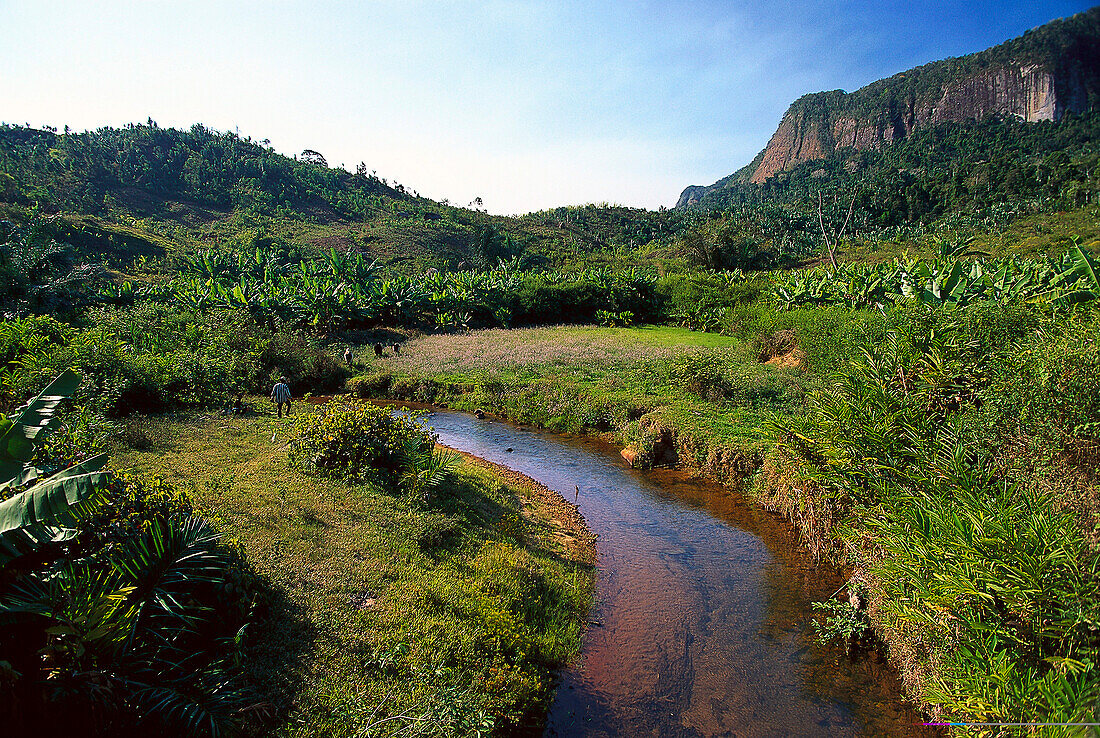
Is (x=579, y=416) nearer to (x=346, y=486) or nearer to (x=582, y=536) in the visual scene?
(x=582, y=536)

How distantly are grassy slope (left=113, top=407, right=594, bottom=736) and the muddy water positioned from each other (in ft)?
1.73

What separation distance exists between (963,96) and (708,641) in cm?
19122

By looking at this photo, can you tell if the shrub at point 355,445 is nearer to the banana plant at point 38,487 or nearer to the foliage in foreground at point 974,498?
the banana plant at point 38,487

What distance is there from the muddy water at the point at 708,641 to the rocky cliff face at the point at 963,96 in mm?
127356

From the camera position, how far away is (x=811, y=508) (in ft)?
28.4

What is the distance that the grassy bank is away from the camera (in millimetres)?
4316

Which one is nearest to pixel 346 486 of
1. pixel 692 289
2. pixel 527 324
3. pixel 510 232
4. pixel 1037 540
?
pixel 1037 540

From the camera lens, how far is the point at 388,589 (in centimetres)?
618

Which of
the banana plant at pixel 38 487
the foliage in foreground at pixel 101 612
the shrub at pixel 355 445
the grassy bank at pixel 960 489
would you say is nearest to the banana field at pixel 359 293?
the shrub at pixel 355 445

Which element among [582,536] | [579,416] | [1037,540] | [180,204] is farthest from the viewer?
[180,204]

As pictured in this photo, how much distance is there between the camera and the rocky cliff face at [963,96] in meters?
120

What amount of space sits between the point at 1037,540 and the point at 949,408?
10.2 ft

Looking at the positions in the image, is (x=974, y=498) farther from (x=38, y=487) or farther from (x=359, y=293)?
(x=359, y=293)

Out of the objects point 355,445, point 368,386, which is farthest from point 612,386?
point 355,445
